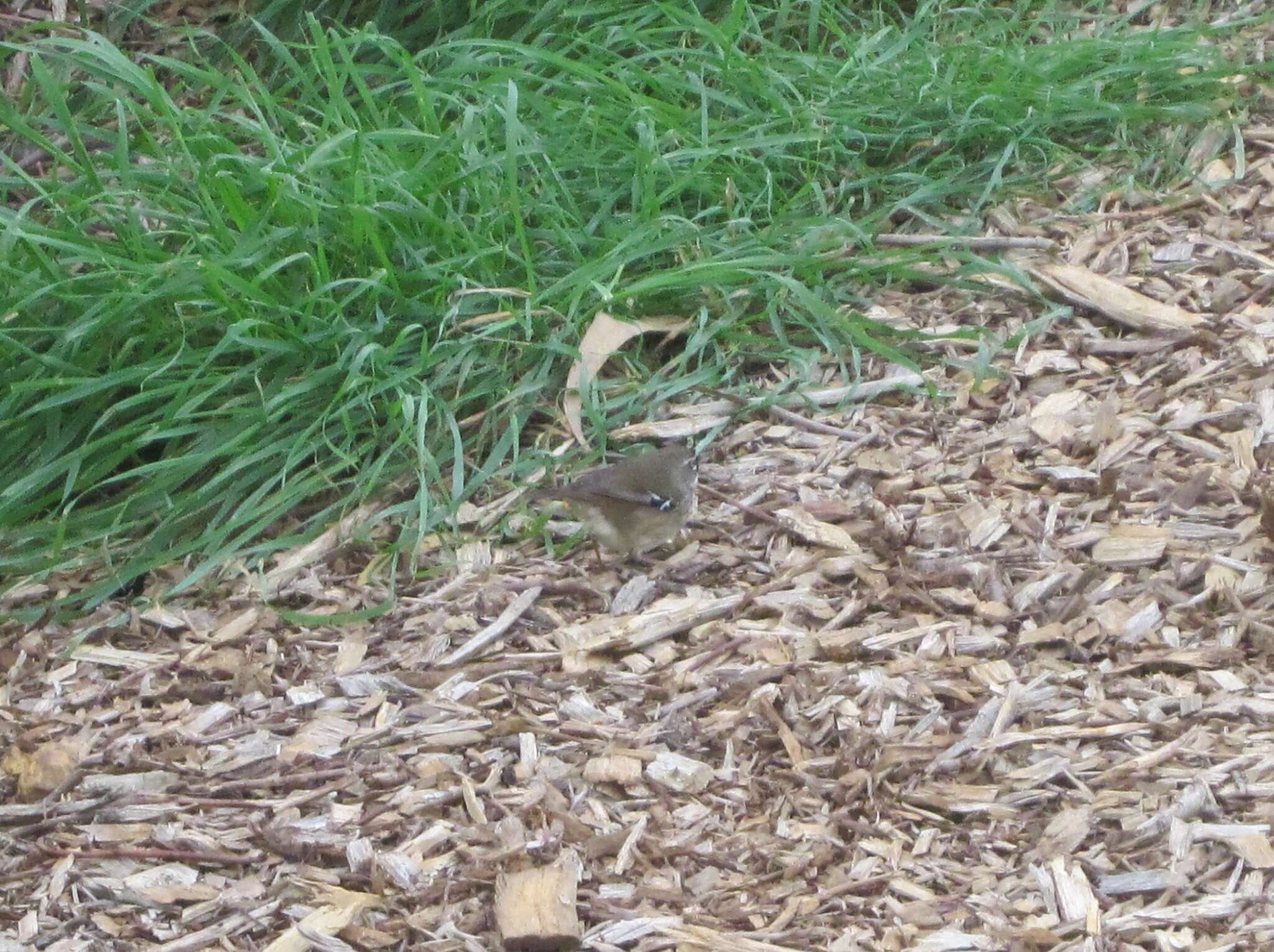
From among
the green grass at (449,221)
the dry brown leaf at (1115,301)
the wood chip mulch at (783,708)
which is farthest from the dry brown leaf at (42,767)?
the dry brown leaf at (1115,301)

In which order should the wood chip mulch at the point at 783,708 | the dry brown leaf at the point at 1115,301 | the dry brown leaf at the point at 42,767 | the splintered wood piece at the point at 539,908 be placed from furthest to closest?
the dry brown leaf at the point at 1115,301
the dry brown leaf at the point at 42,767
the wood chip mulch at the point at 783,708
the splintered wood piece at the point at 539,908

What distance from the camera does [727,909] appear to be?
3.59m

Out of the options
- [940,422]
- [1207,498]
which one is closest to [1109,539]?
[1207,498]

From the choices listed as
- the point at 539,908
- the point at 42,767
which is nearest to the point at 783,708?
the point at 539,908

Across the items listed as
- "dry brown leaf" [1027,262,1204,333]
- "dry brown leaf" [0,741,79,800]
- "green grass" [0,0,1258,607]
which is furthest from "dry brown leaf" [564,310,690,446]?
"dry brown leaf" [0,741,79,800]

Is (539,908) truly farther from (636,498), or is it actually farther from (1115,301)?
(1115,301)

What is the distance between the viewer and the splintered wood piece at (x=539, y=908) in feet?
11.5

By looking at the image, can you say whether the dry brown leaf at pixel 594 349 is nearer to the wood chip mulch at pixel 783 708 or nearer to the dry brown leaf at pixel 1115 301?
the wood chip mulch at pixel 783 708

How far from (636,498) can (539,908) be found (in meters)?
1.49

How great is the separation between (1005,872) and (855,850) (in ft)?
1.12

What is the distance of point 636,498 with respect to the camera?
474 centimetres

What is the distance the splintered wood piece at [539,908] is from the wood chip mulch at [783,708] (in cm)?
5

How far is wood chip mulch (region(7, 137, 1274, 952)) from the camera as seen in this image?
12.0 ft

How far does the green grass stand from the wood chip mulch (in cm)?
36
